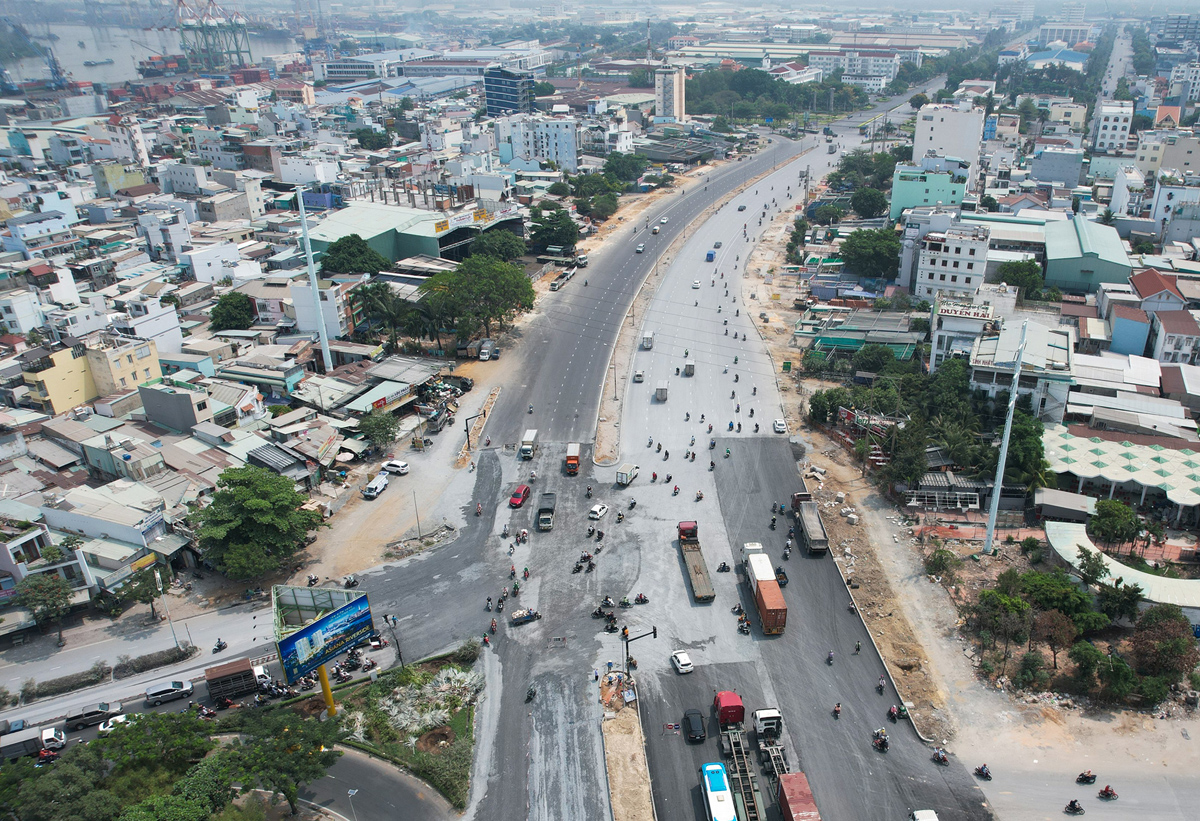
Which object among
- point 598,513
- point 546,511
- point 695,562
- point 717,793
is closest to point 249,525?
point 546,511

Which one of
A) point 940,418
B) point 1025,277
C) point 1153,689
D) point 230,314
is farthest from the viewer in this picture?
point 1025,277

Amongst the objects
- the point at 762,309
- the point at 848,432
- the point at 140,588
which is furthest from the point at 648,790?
the point at 762,309

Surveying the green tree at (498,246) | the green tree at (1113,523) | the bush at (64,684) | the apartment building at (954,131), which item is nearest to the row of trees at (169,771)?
the bush at (64,684)

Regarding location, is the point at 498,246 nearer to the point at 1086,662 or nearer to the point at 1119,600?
the point at 1119,600

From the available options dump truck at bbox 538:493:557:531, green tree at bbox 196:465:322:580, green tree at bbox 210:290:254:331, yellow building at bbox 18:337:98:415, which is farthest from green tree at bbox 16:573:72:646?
green tree at bbox 210:290:254:331

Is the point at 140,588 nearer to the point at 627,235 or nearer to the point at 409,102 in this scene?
the point at 627,235

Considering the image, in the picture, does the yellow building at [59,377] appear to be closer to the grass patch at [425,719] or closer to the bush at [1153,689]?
the grass patch at [425,719]

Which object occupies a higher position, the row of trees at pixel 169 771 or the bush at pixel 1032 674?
the row of trees at pixel 169 771
